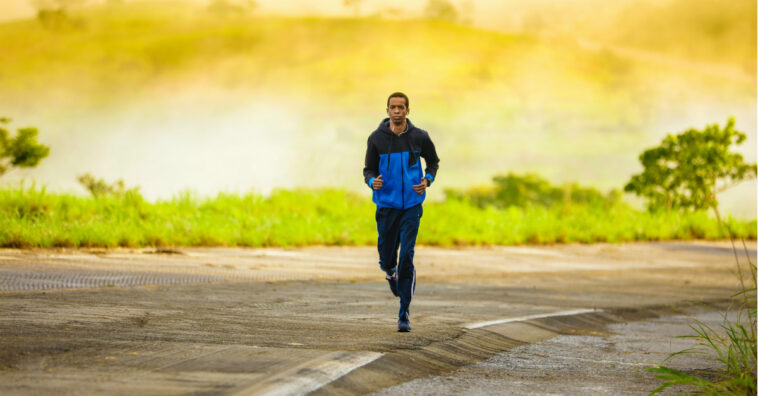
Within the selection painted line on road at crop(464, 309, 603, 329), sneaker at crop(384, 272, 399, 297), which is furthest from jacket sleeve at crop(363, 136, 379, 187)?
painted line on road at crop(464, 309, 603, 329)

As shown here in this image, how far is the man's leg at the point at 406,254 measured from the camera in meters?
8.40

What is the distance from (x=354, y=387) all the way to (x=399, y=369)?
77 centimetres

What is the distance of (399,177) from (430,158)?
466mm

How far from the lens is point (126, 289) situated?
11.4 metres

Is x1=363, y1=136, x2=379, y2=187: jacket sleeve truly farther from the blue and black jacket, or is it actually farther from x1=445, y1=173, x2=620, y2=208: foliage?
x1=445, y1=173, x2=620, y2=208: foliage

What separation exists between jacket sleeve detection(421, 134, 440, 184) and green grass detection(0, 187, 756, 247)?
947cm

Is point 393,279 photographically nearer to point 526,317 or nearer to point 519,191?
point 526,317

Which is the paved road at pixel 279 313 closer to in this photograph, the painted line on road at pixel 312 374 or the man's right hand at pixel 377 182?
the painted line on road at pixel 312 374

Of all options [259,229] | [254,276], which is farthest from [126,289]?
[259,229]

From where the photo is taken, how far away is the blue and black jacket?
8.34 metres

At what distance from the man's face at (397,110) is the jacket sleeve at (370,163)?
0.32 m

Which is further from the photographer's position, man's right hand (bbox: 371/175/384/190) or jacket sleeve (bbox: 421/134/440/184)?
jacket sleeve (bbox: 421/134/440/184)

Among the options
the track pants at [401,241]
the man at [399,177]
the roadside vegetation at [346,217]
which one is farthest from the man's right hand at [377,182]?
the roadside vegetation at [346,217]

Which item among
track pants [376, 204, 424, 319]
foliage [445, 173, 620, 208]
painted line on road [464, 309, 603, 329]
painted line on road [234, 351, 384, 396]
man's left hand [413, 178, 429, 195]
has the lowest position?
painted line on road [234, 351, 384, 396]
